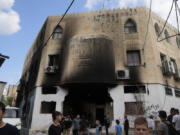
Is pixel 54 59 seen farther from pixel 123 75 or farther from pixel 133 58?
pixel 133 58

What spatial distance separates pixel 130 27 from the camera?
1664 centimetres

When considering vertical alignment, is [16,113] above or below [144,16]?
below

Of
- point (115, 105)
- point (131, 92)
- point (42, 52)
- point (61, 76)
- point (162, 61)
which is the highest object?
point (42, 52)

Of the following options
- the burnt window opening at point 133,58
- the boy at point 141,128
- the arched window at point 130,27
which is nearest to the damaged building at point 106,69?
the arched window at point 130,27

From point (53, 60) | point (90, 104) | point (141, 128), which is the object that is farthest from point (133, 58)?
point (141, 128)

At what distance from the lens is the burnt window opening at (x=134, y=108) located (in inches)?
511

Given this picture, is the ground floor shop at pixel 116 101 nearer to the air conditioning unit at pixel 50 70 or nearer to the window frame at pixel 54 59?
the air conditioning unit at pixel 50 70

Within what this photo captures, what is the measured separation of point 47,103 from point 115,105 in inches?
273

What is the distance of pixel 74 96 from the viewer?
1736cm

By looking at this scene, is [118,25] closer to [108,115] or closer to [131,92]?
[131,92]

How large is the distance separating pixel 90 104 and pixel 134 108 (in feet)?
20.9

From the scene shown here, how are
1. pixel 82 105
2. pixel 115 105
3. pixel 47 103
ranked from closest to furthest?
pixel 115 105 < pixel 47 103 < pixel 82 105

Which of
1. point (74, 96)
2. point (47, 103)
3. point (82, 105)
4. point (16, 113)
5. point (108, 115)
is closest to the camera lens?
point (16, 113)

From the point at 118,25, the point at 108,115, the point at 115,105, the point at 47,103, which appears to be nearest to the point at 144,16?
the point at 118,25
